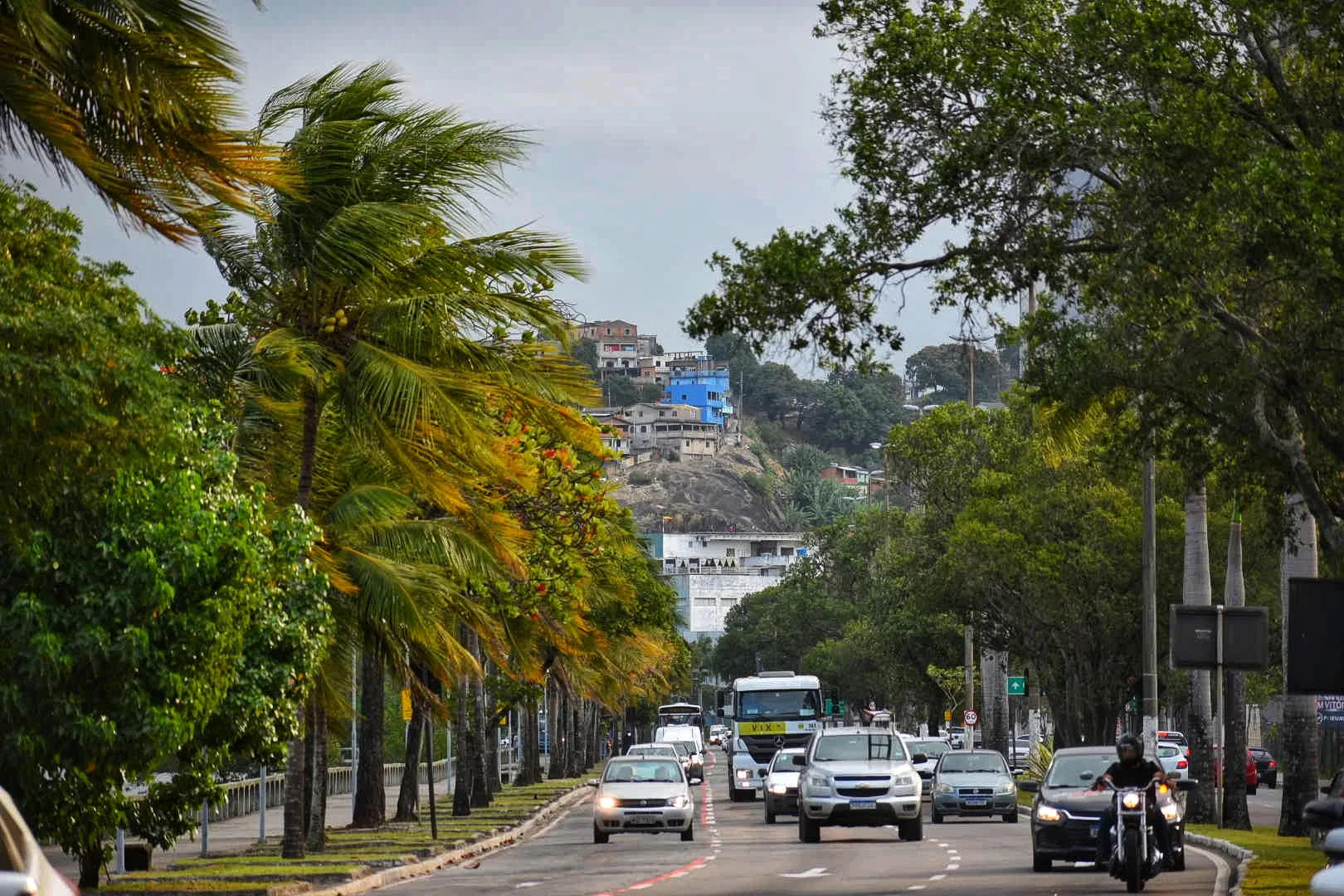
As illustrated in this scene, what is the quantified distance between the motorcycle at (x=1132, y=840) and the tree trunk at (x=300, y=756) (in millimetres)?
9723

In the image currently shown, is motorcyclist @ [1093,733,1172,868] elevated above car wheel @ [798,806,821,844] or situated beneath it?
elevated above

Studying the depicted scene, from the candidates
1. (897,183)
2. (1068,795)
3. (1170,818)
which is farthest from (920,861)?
(897,183)

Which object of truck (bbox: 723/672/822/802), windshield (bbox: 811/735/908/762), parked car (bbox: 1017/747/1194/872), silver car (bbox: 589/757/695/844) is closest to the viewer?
parked car (bbox: 1017/747/1194/872)

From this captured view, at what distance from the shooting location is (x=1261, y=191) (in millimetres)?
17875

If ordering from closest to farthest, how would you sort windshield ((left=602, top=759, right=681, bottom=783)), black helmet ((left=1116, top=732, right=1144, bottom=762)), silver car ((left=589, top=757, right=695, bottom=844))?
1. black helmet ((left=1116, top=732, right=1144, bottom=762))
2. silver car ((left=589, top=757, right=695, bottom=844))
3. windshield ((left=602, top=759, right=681, bottom=783))

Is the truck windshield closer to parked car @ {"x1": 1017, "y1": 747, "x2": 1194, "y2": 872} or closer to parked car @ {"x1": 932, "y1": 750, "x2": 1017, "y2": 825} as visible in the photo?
parked car @ {"x1": 932, "y1": 750, "x2": 1017, "y2": 825}

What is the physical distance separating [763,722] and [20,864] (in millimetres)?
53586

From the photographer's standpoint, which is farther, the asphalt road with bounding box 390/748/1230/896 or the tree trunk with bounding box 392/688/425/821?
the tree trunk with bounding box 392/688/425/821

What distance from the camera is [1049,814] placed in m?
24.1

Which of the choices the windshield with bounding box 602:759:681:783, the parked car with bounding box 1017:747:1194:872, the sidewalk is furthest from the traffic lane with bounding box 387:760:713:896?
the parked car with bounding box 1017:747:1194:872

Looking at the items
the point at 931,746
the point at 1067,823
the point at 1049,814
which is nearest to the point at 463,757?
the point at 931,746

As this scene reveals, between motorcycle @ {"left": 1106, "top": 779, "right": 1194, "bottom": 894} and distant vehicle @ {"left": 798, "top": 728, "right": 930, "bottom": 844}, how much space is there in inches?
484

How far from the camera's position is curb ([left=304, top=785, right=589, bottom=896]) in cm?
2241

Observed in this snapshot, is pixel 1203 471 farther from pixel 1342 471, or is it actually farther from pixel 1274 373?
pixel 1274 373
